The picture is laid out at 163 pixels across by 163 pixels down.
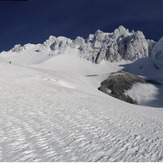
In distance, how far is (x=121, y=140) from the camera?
12.9m

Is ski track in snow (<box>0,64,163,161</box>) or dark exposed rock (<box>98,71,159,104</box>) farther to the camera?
dark exposed rock (<box>98,71,159,104</box>)

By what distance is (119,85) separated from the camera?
90.8 m

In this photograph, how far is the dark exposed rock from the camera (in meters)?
83.5

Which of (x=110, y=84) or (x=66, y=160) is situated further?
(x=110, y=84)

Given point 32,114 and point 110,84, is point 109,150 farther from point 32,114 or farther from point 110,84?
point 110,84

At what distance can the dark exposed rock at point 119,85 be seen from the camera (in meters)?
83.5

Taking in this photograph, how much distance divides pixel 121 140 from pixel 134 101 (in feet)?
242

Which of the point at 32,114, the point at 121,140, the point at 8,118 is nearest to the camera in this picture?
the point at 121,140

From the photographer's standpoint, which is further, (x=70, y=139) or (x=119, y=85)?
(x=119, y=85)

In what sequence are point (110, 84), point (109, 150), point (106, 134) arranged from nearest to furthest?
point (109, 150), point (106, 134), point (110, 84)

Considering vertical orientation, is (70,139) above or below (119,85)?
above

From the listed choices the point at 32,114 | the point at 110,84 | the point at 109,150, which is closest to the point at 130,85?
the point at 110,84

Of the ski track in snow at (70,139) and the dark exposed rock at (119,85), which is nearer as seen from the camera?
the ski track in snow at (70,139)

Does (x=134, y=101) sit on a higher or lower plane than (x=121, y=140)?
lower
